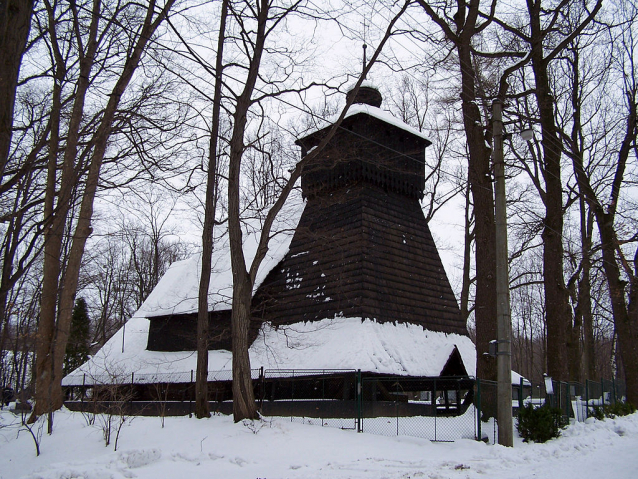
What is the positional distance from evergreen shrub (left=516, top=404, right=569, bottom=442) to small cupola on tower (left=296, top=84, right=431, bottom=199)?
895 cm

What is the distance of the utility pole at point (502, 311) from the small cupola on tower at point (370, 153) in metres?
6.42

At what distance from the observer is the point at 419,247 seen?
19.2m

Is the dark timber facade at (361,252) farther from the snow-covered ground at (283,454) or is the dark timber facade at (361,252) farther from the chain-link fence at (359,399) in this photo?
the snow-covered ground at (283,454)

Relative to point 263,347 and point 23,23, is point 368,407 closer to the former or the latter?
point 263,347

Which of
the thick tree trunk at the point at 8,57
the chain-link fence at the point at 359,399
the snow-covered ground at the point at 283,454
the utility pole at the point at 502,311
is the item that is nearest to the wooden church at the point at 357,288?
the chain-link fence at the point at 359,399

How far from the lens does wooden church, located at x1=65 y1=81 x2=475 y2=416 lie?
15477 millimetres

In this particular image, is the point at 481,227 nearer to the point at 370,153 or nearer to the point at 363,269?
the point at 363,269

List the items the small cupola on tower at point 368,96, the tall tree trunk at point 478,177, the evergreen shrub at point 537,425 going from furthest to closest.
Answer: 1. the small cupola on tower at point 368,96
2. the tall tree trunk at point 478,177
3. the evergreen shrub at point 537,425

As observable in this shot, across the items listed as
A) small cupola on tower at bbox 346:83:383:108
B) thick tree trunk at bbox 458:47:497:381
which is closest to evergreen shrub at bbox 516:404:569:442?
thick tree trunk at bbox 458:47:497:381

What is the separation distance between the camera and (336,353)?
14836 millimetres

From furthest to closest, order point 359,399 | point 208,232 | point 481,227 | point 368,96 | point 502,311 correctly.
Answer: point 368,96 → point 481,227 → point 208,232 → point 359,399 → point 502,311

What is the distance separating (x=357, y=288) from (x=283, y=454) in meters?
7.33

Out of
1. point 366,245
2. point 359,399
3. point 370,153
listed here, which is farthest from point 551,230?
point 359,399

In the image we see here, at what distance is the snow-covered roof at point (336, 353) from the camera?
47.8 ft
